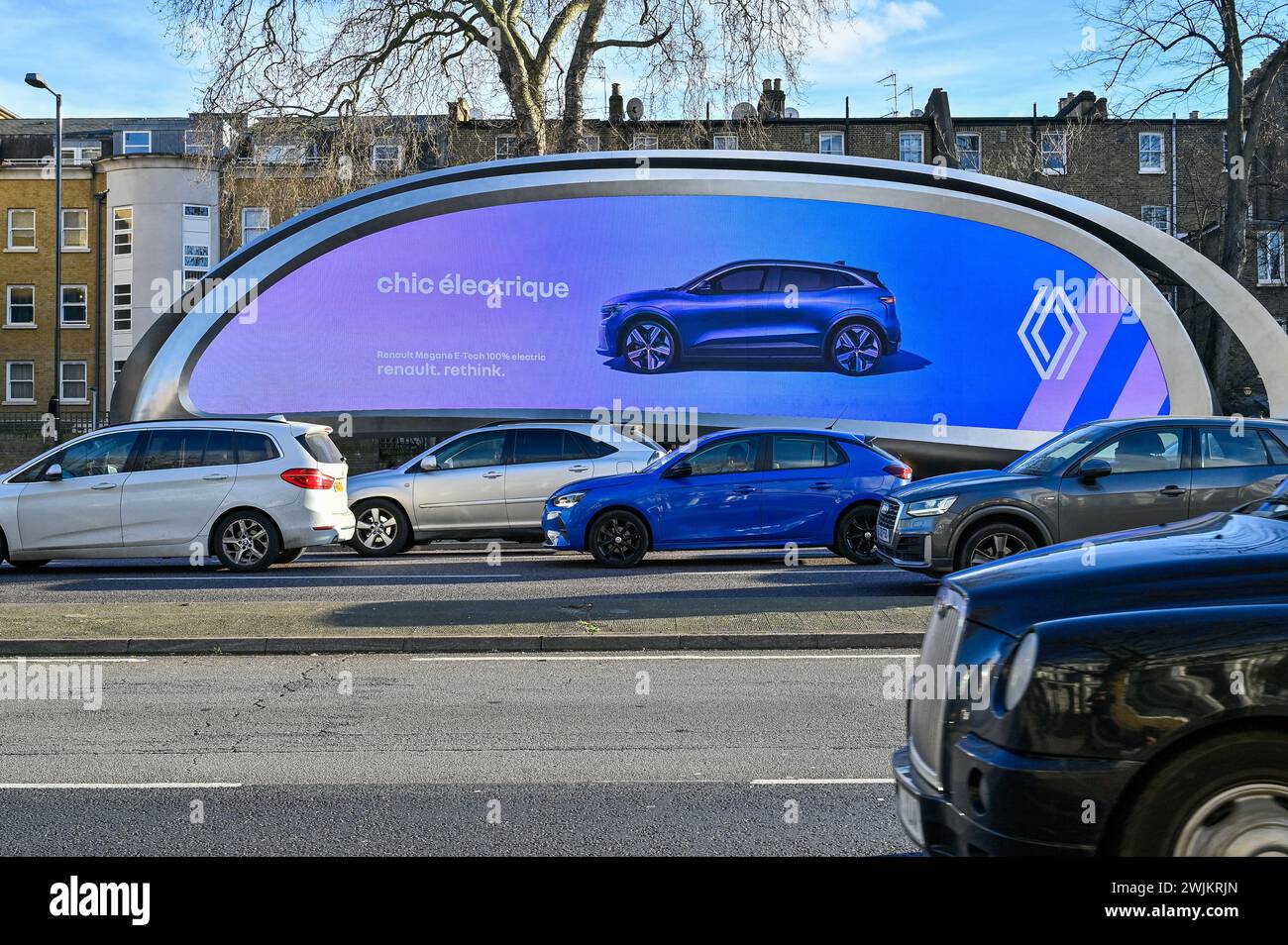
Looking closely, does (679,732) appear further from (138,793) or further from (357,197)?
(357,197)

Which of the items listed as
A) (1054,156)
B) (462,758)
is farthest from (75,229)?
(462,758)

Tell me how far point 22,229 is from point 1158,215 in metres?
48.0

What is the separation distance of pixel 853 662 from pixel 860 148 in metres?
46.8

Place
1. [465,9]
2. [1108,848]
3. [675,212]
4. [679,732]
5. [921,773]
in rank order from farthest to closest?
[465,9] → [675,212] → [679,732] → [921,773] → [1108,848]

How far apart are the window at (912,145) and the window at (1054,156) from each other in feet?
16.3

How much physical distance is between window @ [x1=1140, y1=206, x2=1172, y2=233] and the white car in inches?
1852

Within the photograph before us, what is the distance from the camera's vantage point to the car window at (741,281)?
79.8ft

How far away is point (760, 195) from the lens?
25.1 metres

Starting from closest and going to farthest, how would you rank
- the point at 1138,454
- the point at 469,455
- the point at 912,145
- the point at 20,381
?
the point at 1138,454 < the point at 469,455 < the point at 20,381 < the point at 912,145

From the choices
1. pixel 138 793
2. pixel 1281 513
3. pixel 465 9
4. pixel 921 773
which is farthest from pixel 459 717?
pixel 465 9

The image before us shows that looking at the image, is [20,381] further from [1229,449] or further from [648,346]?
[1229,449]

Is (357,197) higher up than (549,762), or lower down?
higher up

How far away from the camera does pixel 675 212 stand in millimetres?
25000

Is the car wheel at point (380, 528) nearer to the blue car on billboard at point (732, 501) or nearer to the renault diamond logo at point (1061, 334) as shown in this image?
the blue car on billboard at point (732, 501)
